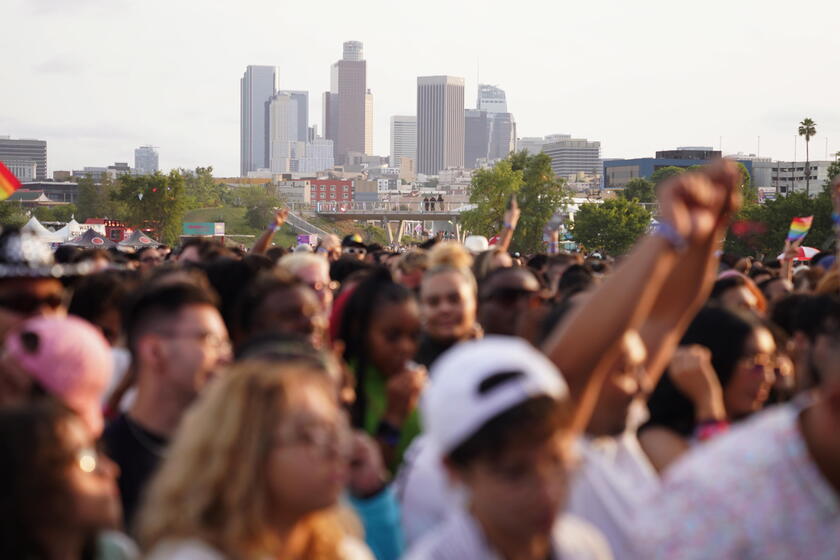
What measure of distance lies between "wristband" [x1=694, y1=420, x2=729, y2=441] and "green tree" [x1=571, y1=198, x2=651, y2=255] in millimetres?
82722

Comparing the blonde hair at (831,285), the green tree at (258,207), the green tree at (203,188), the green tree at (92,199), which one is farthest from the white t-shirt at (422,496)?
the green tree at (203,188)

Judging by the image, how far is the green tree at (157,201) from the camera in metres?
77.5

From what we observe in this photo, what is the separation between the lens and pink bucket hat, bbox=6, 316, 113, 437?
3785mm

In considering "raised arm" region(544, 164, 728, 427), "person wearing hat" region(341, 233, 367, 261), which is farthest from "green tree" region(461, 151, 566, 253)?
"raised arm" region(544, 164, 728, 427)

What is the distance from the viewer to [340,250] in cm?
1514

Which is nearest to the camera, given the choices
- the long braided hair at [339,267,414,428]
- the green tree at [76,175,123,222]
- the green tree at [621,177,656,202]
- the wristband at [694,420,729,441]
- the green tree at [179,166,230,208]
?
the wristband at [694,420,729,441]

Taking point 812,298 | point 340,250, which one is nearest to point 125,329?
point 812,298

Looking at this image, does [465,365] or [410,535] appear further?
[410,535]

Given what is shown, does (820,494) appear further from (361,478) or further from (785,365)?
(785,365)

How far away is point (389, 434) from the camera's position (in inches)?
186

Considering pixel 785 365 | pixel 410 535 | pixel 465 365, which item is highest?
pixel 465 365

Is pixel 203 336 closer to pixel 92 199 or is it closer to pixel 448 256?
pixel 448 256

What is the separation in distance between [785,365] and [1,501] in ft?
12.0

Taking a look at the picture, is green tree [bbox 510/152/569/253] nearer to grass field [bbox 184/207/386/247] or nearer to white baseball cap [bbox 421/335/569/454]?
grass field [bbox 184/207/386/247]
